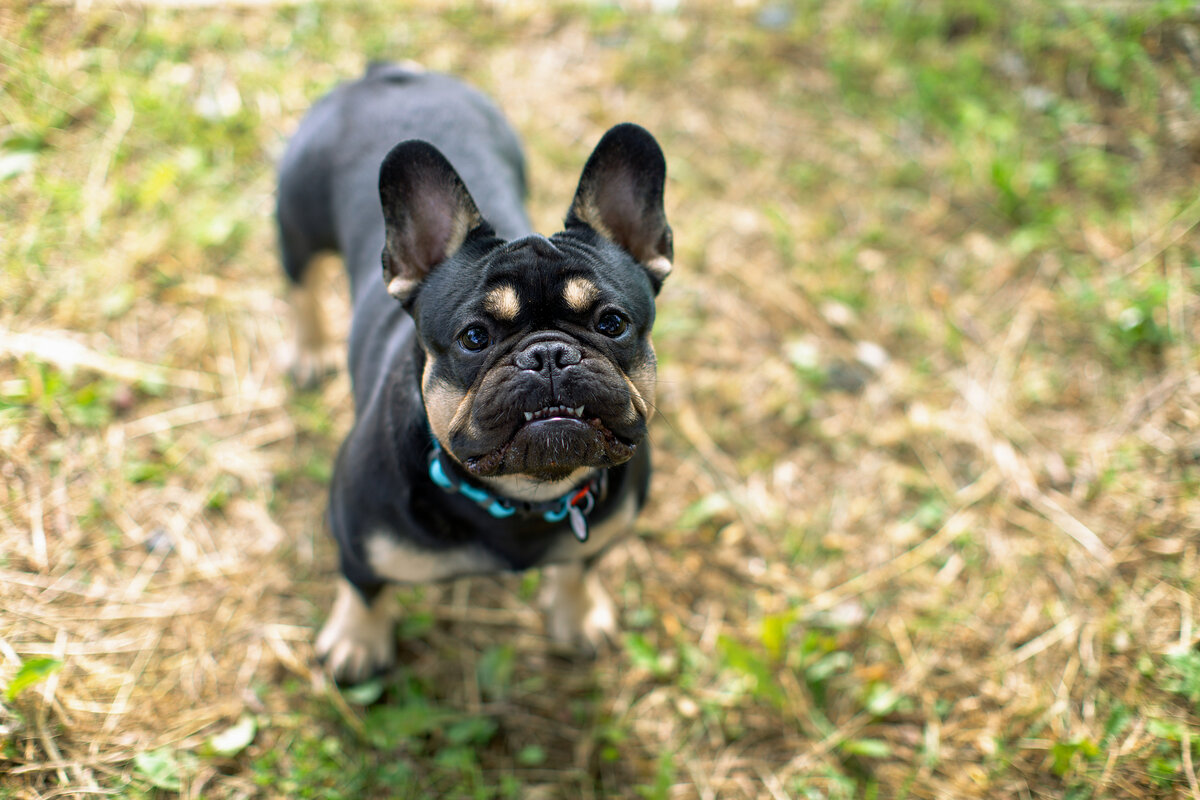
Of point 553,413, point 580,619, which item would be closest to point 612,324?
point 553,413

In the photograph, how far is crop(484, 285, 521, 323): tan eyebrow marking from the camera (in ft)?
8.64

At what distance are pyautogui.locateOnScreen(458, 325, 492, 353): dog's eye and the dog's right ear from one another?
0.36 m

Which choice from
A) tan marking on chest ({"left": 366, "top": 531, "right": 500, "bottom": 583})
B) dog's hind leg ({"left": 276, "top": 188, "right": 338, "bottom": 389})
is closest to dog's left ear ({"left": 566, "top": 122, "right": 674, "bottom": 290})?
tan marking on chest ({"left": 366, "top": 531, "right": 500, "bottom": 583})

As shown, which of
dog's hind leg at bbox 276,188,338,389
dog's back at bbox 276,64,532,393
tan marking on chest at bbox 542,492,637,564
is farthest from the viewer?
dog's hind leg at bbox 276,188,338,389

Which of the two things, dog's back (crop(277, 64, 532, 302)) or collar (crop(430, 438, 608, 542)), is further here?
dog's back (crop(277, 64, 532, 302))

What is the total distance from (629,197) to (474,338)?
797 mm

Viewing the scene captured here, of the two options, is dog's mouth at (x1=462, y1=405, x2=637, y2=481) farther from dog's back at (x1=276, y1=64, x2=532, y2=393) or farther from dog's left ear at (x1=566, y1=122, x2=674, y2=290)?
dog's back at (x1=276, y1=64, x2=532, y2=393)

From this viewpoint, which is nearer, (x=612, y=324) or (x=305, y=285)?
(x=612, y=324)

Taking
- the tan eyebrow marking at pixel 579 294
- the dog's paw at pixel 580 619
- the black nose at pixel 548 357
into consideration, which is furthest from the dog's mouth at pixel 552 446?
the dog's paw at pixel 580 619

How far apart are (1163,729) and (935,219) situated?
11.5ft

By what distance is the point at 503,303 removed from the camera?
264 cm

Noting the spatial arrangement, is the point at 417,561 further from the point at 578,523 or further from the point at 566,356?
the point at 566,356

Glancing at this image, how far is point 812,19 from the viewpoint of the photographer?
22.2 ft

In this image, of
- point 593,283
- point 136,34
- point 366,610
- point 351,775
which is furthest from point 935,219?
point 136,34
